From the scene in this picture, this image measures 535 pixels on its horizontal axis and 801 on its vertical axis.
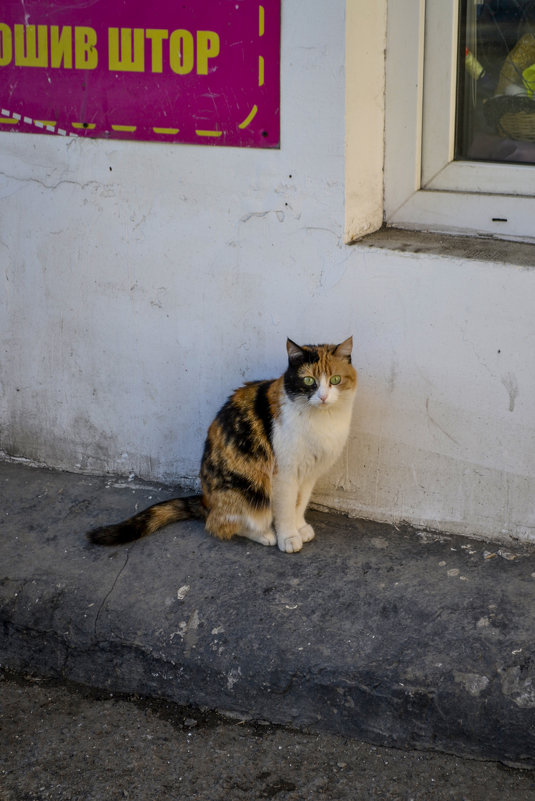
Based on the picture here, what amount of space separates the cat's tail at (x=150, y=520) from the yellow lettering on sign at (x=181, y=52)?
156 centimetres

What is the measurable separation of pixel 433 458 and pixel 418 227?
839 millimetres

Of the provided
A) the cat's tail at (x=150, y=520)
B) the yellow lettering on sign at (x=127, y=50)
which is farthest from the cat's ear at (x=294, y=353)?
the yellow lettering on sign at (x=127, y=50)

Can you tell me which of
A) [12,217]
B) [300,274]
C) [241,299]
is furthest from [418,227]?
[12,217]

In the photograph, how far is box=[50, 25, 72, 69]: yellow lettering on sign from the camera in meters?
3.42

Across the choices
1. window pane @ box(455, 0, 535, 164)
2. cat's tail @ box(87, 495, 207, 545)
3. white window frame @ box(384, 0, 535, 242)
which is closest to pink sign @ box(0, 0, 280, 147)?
white window frame @ box(384, 0, 535, 242)

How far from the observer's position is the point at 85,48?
3404 millimetres

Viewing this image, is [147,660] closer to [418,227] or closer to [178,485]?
[178,485]

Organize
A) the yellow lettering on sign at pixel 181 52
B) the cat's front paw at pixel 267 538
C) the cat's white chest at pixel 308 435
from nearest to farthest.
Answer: the cat's white chest at pixel 308 435, the yellow lettering on sign at pixel 181 52, the cat's front paw at pixel 267 538

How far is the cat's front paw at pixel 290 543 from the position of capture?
10.8 ft

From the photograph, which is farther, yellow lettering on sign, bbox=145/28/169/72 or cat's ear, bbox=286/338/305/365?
yellow lettering on sign, bbox=145/28/169/72

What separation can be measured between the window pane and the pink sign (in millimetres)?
674

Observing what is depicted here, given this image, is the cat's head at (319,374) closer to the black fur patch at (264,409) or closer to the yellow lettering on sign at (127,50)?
the black fur patch at (264,409)

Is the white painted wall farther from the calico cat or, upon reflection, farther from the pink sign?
the calico cat

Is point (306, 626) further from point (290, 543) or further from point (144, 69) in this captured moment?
point (144, 69)
